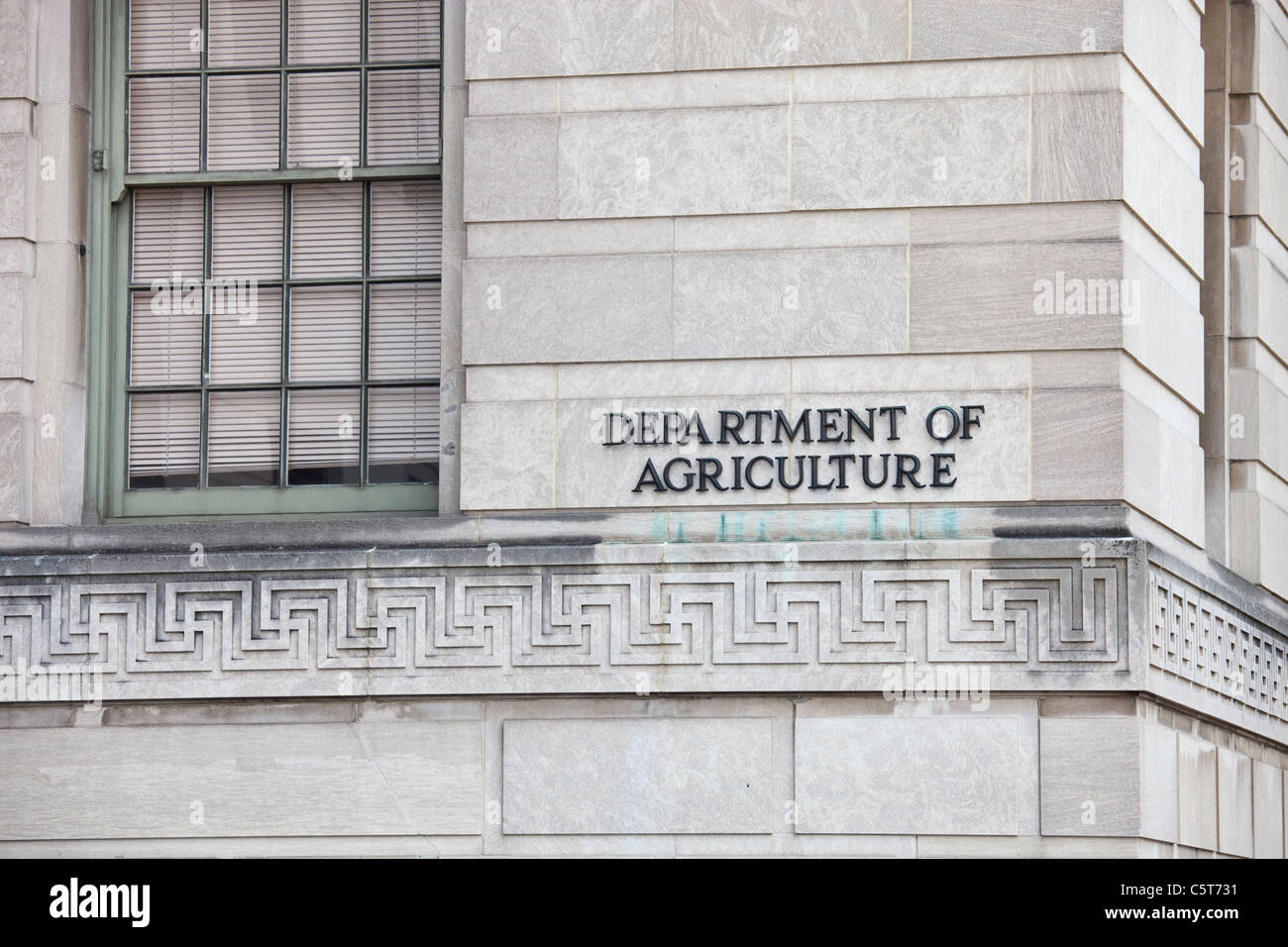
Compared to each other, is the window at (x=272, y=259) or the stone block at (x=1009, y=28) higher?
the stone block at (x=1009, y=28)

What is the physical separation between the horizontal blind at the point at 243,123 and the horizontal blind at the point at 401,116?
0.62 m

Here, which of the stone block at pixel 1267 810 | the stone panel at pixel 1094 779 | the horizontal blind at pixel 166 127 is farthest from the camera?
the stone block at pixel 1267 810

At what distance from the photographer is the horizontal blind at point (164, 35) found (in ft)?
46.4

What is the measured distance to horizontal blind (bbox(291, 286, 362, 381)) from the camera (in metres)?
A: 13.7

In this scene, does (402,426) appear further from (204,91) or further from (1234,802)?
(1234,802)

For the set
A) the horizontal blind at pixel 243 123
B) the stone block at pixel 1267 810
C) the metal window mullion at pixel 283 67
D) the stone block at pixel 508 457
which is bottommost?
the stone block at pixel 1267 810

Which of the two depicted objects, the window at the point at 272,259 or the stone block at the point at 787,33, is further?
the window at the point at 272,259

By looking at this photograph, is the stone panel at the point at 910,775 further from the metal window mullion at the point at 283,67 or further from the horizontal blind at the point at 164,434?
the metal window mullion at the point at 283,67

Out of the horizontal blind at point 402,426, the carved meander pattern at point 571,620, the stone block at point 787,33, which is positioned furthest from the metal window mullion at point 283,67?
the carved meander pattern at point 571,620

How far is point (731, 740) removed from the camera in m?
12.4

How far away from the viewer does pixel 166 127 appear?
555 inches

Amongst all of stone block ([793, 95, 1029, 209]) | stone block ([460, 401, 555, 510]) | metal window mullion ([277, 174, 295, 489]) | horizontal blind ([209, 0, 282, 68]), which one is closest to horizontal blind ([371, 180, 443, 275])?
metal window mullion ([277, 174, 295, 489])

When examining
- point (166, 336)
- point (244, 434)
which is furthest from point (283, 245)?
point (244, 434)
